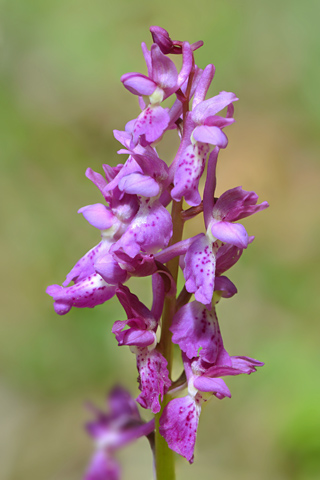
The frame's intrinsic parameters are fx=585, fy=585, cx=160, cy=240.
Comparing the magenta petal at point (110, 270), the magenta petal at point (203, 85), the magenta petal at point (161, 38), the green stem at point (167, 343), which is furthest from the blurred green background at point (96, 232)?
the magenta petal at point (161, 38)

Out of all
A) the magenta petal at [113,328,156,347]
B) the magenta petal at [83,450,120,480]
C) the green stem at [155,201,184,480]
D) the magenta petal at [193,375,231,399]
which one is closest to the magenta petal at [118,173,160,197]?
the green stem at [155,201,184,480]

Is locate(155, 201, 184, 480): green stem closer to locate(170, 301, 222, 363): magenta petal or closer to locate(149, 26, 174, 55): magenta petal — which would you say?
locate(170, 301, 222, 363): magenta petal

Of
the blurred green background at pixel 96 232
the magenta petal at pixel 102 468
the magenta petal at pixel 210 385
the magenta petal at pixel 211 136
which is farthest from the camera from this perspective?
the blurred green background at pixel 96 232

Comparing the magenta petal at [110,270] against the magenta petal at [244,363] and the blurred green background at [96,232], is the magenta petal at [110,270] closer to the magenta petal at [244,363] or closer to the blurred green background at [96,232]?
the magenta petal at [244,363]

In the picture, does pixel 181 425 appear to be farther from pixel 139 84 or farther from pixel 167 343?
pixel 139 84

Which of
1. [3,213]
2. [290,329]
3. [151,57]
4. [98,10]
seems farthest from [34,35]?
[151,57]

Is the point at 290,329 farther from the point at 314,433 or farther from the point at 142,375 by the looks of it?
the point at 142,375
